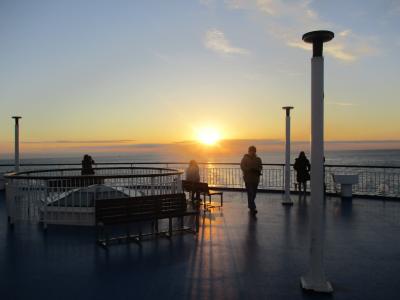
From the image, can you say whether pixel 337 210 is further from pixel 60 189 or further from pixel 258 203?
pixel 60 189

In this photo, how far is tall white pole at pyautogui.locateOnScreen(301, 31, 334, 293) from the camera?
4.52 meters

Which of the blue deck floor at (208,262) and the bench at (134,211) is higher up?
the bench at (134,211)

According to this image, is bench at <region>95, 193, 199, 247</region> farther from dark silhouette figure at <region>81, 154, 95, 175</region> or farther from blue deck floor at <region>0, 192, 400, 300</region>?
dark silhouette figure at <region>81, 154, 95, 175</region>

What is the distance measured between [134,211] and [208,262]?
1.93m

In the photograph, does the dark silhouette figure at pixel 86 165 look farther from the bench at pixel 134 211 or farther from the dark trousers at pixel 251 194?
the dark trousers at pixel 251 194

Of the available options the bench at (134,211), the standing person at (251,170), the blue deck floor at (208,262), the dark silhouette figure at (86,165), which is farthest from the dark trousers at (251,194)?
the dark silhouette figure at (86,165)

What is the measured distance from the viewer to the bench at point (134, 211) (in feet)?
21.6

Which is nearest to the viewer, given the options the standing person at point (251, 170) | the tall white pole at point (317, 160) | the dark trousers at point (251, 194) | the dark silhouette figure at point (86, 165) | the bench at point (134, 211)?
the tall white pole at point (317, 160)

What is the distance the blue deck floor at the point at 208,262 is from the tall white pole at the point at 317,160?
0.20m

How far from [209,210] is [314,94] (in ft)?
20.5

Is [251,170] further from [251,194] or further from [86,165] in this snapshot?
[86,165]

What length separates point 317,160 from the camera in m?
4.58

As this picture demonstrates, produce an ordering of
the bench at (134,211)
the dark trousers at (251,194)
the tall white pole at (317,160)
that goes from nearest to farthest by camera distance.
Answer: the tall white pole at (317,160) → the bench at (134,211) → the dark trousers at (251,194)

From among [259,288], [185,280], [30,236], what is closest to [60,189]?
[30,236]
